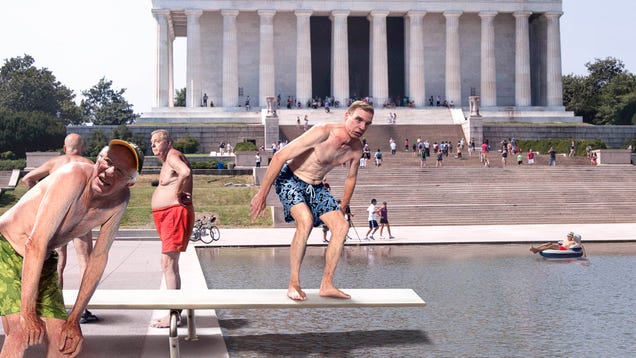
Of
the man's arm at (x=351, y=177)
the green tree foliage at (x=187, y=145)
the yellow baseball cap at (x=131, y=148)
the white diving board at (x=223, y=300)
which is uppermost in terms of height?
the green tree foliage at (x=187, y=145)

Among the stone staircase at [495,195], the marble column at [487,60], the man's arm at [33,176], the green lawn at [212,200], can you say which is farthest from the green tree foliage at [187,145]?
the man's arm at [33,176]

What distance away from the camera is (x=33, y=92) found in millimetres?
121625

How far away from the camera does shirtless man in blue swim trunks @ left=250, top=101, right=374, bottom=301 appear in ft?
34.7

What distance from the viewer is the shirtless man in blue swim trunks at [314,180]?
34.7 ft

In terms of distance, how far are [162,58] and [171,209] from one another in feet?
254

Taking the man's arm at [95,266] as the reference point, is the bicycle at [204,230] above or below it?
below

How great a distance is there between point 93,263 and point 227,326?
5413 mm

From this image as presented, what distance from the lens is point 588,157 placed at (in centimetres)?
6156

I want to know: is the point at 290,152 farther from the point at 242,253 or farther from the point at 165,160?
the point at 242,253

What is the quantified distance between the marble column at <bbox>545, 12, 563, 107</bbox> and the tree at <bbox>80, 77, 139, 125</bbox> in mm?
66754

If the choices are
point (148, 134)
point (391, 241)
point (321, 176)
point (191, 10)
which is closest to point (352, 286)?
point (321, 176)

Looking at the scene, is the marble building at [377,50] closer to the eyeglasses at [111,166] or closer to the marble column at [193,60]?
the marble column at [193,60]

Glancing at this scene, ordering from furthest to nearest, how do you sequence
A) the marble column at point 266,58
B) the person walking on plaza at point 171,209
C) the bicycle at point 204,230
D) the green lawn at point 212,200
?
1. the marble column at point 266,58
2. the green lawn at point 212,200
3. the bicycle at point 204,230
4. the person walking on plaza at point 171,209

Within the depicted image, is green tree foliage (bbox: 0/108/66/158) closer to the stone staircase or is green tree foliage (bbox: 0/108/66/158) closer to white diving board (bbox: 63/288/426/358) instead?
the stone staircase
